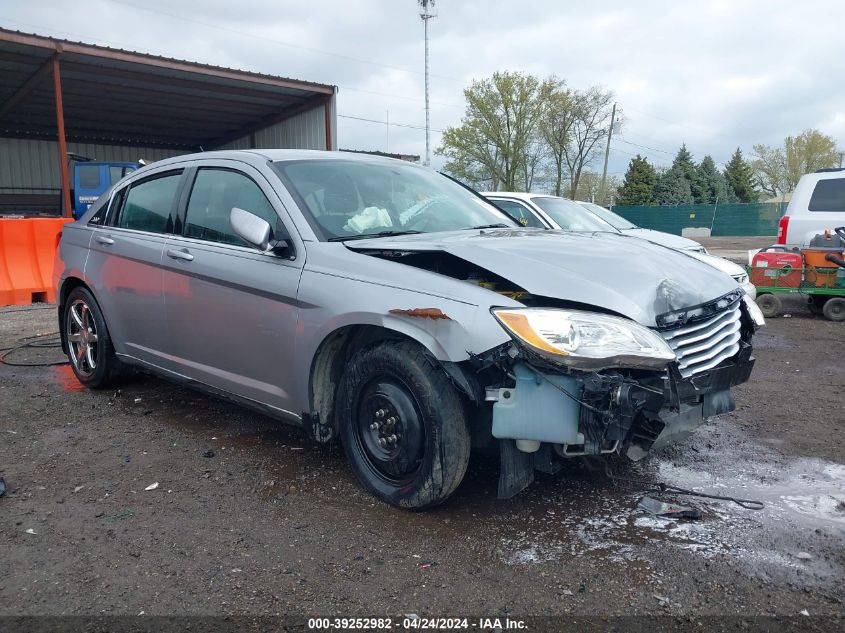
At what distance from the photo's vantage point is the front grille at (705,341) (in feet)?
9.35

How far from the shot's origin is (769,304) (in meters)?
9.08

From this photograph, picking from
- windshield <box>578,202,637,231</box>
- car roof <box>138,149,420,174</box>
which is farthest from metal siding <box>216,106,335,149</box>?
car roof <box>138,149,420,174</box>

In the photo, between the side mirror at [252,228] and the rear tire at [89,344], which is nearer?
the side mirror at [252,228]

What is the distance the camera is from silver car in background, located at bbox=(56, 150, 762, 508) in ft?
8.62

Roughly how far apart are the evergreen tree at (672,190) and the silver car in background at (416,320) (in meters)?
53.6

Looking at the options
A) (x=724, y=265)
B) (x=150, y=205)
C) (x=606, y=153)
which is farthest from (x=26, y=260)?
(x=606, y=153)

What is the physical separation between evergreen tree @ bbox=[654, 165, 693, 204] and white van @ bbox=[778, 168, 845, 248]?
4623 centimetres

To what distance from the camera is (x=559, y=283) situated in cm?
278

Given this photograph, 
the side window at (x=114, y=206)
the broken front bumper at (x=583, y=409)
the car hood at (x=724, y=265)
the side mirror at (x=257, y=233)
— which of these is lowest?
the broken front bumper at (x=583, y=409)

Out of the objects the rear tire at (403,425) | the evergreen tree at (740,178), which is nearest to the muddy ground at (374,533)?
the rear tire at (403,425)

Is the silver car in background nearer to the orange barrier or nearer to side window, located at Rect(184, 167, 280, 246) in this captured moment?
side window, located at Rect(184, 167, 280, 246)

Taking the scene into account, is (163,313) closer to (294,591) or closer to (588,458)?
(294,591)

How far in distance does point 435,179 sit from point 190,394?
2.46 meters

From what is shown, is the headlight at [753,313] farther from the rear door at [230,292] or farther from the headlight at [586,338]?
the rear door at [230,292]
